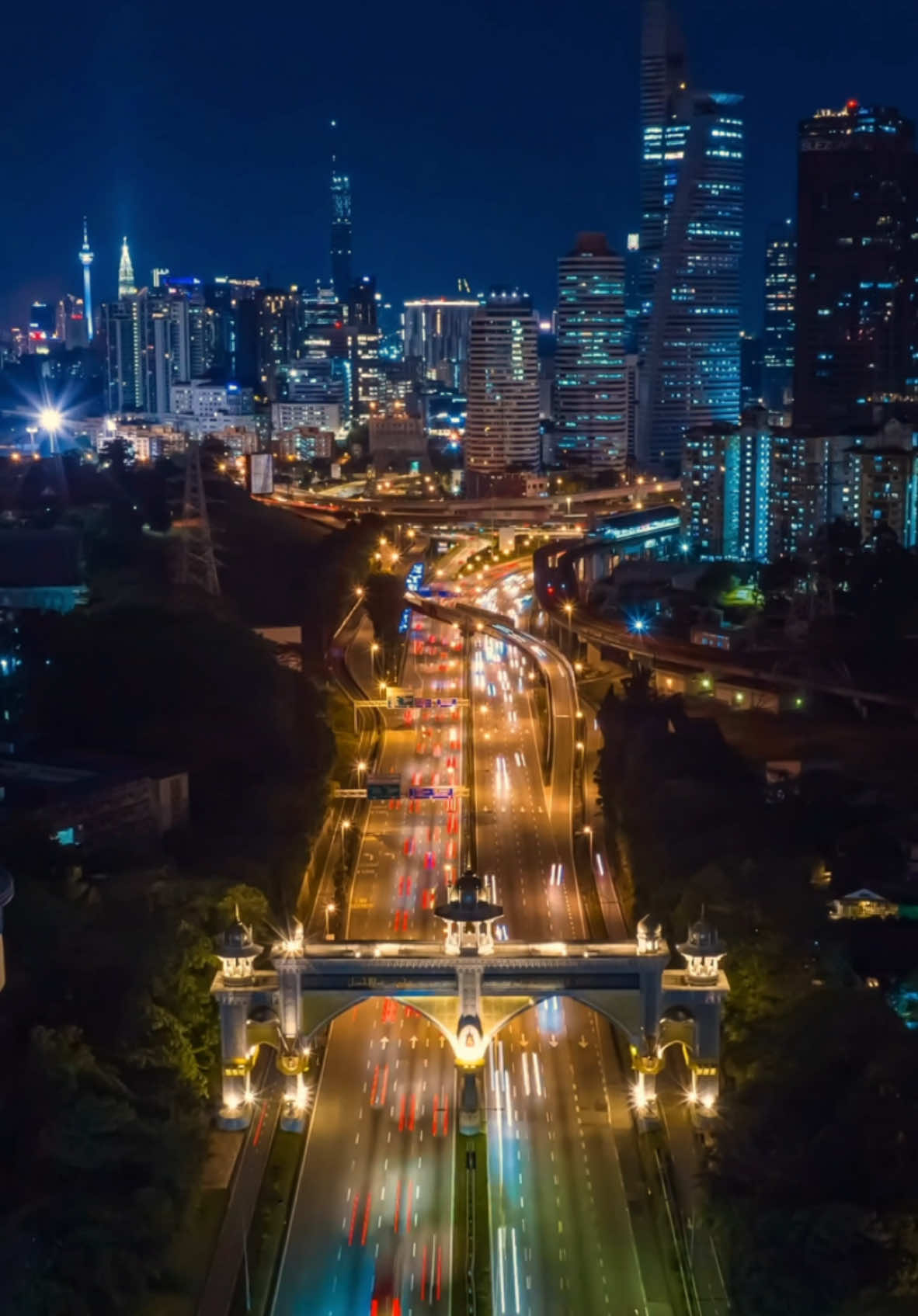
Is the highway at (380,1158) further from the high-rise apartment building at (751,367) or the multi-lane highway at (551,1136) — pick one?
the high-rise apartment building at (751,367)

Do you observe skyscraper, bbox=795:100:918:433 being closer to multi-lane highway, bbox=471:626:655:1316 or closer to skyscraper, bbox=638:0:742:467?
skyscraper, bbox=638:0:742:467

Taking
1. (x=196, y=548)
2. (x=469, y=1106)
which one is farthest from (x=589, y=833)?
(x=196, y=548)

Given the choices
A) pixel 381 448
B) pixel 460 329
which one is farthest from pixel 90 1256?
pixel 460 329

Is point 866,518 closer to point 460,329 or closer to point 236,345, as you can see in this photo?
point 236,345

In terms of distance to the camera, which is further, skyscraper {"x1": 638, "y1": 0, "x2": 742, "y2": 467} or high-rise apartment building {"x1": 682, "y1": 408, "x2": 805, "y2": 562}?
skyscraper {"x1": 638, "y1": 0, "x2": 742, "y2": 467}

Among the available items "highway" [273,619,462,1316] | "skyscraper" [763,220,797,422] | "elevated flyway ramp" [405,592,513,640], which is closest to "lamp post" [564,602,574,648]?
"elevated flyway ramp" [405,592,513,640]
